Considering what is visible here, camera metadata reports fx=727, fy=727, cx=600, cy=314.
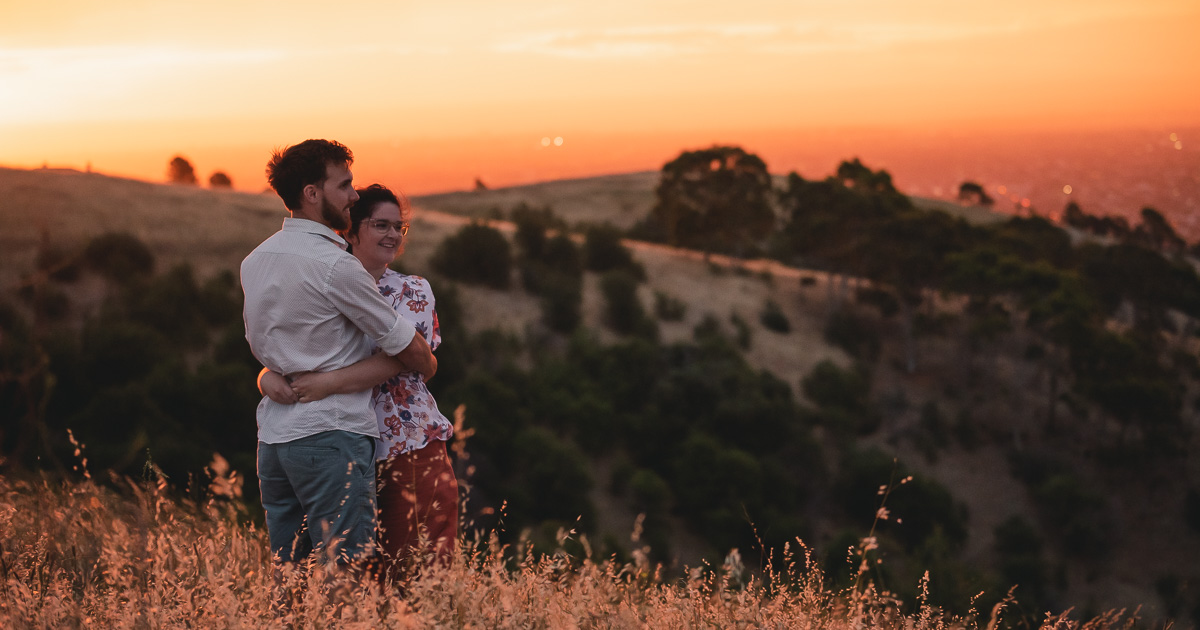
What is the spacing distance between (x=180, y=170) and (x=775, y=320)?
41158 millimetres

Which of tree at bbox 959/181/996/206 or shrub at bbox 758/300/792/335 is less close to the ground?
tree at bbox 959/181/996/206

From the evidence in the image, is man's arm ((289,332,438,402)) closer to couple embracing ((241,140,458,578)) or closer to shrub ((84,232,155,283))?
couple embracing ((241,140,458,578))

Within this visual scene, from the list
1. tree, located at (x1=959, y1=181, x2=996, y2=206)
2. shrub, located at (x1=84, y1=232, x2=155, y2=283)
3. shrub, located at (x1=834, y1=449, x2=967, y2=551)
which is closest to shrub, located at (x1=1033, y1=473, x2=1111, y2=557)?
shrub, located at (x1=834, y1=449, x2=967, y2=551)

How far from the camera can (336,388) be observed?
244 cm

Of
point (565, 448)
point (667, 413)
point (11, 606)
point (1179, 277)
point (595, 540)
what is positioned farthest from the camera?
point (1179, 277)

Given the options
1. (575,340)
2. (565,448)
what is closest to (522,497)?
(565,448)

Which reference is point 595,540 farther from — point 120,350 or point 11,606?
point 11,606

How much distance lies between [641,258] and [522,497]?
22.3m

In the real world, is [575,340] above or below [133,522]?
below

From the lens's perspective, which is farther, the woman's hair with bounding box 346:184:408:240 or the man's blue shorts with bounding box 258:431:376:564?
the woman's hair with bounding box 346:184:408:240

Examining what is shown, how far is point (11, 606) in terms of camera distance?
1985 mm

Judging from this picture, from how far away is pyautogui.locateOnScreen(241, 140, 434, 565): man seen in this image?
239cm

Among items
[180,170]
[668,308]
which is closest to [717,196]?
[668,308]

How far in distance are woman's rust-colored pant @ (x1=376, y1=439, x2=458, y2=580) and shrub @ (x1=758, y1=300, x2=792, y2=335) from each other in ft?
106
